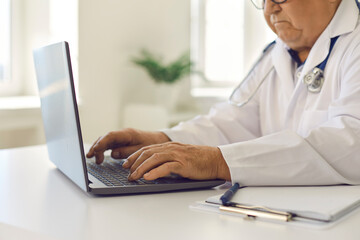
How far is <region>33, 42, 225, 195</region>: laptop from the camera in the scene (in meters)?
0.85

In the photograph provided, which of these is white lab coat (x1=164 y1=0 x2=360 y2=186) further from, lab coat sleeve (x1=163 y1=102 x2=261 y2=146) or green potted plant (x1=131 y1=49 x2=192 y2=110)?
green potted plant (x1=131 y1=49 x2=192 y2=110)

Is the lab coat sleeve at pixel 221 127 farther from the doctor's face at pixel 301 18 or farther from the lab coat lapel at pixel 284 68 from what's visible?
the doctor's face at pixel 301 18

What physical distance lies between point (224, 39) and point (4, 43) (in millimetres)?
2268

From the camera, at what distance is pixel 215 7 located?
474cm

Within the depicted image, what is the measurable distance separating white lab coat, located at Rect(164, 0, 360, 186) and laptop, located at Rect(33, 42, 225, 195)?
10 cm

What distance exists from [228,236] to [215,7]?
168 inches

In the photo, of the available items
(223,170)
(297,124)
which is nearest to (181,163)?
(223,170)

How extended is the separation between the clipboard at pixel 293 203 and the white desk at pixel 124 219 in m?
0.02

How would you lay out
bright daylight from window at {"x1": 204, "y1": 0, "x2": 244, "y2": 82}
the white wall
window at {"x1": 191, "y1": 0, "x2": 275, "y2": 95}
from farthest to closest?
bright daylight from window at {"x1": 204, "y1": 0, "x2": 244, "y2": 82}, window at {"x1": 191, "y1": 0, "x2": 275, "y2": 95}, the white wall

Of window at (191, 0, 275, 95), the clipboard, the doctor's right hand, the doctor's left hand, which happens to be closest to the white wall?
window at (191, 0, 275, 95)

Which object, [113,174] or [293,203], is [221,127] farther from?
[293,203]

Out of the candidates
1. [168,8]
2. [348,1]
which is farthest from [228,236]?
[168,8]

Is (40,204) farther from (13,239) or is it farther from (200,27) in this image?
(200,27)

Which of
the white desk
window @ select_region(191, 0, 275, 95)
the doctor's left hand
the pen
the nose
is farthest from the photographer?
window @ select_region(191, 0, 275, 95)
